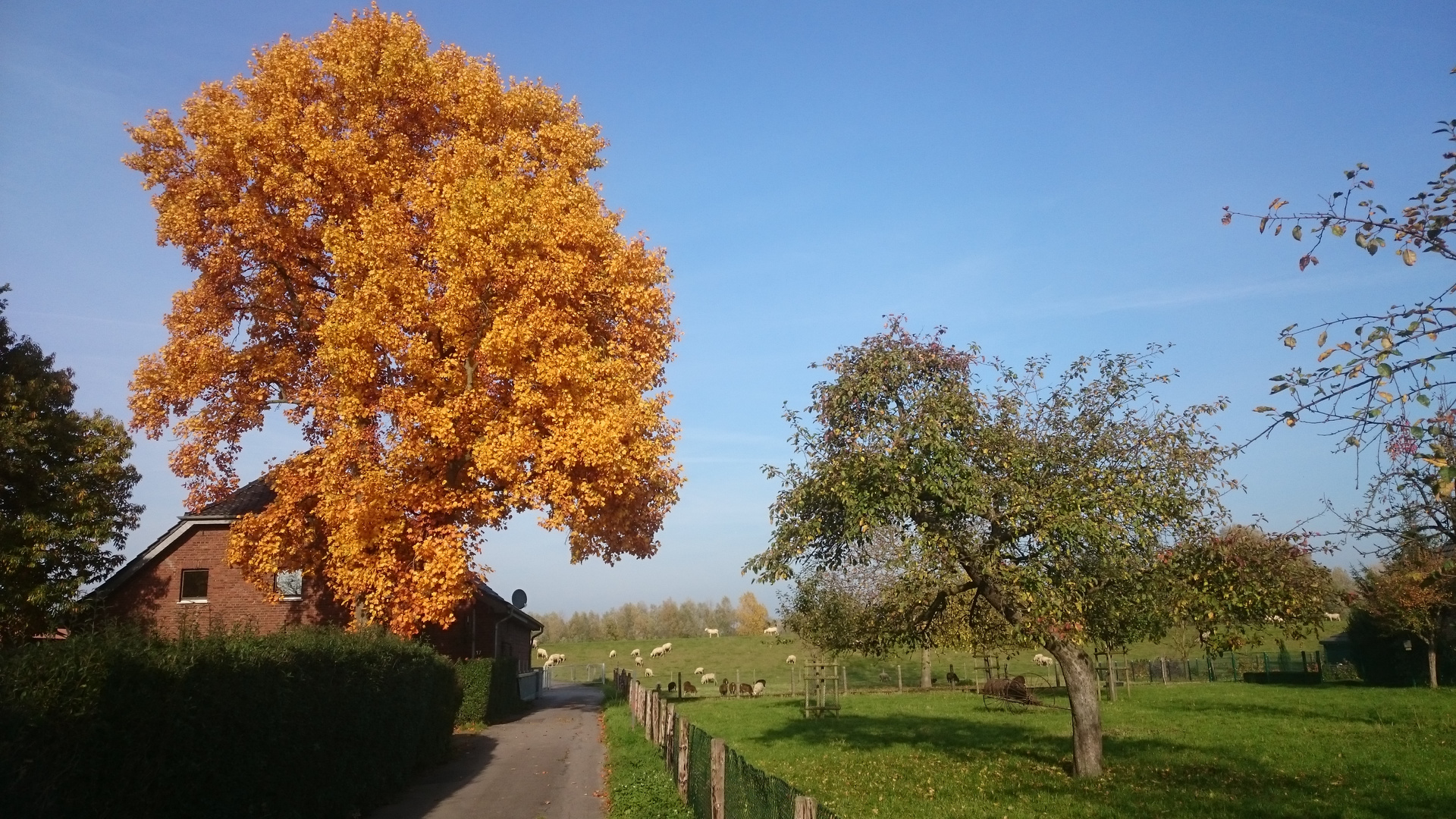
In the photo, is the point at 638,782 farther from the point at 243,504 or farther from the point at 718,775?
the point at 243,504

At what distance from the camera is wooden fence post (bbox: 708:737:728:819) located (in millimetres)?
9977

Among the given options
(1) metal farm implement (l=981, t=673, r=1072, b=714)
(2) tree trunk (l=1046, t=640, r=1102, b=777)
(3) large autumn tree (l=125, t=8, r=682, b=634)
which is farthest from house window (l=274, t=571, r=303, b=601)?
(2) tree trunk (l=1046, t=640, r=1102, b=777)

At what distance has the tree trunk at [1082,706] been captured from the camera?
15492 millimetres

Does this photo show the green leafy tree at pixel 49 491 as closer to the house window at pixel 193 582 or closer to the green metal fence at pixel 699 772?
the house window at pixel 193 582

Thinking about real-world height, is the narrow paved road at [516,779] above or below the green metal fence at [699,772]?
below

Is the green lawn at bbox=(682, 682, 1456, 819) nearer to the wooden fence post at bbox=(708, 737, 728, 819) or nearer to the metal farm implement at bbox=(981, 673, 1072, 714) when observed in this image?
the metal farm implement at bbox=(981, 673, 1072, 714)

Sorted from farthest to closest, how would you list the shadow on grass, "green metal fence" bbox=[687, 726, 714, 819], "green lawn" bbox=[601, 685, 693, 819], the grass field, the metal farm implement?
the grass field
the metal farm implement
the shadow on grass
"green lawn" bbox=[601, 685, 693, 819]
"green metal fence" bbox=[687, 726, 714, 819]

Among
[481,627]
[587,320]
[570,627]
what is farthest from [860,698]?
[570,627]

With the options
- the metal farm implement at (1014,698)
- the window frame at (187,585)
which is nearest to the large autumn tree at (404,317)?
the window frame at (187,585)

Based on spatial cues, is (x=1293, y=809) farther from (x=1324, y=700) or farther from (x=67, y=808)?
(x=1324, y=700)

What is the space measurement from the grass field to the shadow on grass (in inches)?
772

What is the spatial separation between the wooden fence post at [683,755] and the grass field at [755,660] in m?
27.4

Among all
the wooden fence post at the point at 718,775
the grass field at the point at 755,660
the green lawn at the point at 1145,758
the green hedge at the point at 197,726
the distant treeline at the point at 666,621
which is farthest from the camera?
the distant treeline at the point at 666,621

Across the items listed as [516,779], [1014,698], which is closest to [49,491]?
[516,779]
